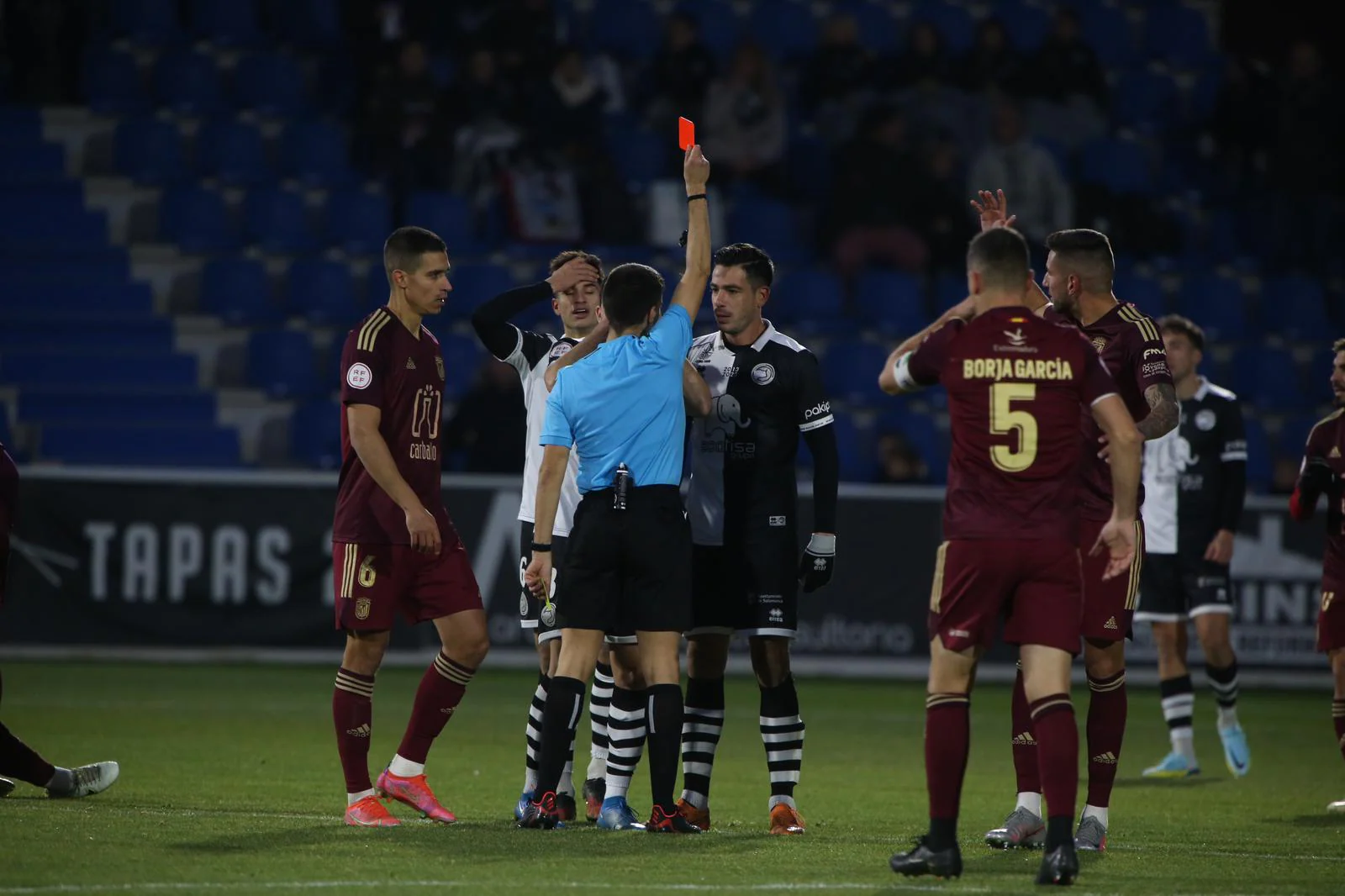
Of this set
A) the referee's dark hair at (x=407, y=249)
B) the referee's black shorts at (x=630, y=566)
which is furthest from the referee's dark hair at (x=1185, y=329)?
the referee's dark hair at (x=407, y=249)

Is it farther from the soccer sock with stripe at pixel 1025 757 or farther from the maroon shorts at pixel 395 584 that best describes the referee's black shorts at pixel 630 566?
the soccer sock with stripe at pixel 1025 757

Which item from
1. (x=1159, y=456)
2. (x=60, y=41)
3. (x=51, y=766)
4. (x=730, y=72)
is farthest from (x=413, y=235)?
(x=60, y=41)

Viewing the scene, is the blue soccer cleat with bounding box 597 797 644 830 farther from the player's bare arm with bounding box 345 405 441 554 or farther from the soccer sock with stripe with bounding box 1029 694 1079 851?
the soccer sock with stripe with bounding box 1029 694 1079 851

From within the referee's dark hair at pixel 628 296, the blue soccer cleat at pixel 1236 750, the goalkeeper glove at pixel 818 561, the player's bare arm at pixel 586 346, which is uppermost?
the referee's dark hair at pixel 628 296

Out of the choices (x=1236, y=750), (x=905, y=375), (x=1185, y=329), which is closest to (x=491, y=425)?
(x=1185, y=329)

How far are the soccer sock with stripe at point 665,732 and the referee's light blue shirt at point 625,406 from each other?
0.87m

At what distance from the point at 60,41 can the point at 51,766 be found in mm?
14183

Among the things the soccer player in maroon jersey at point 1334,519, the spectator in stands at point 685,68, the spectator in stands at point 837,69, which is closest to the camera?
the soccer player in maroon jersey at point 1334,519

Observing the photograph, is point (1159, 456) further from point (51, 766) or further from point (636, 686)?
point (51, 766)

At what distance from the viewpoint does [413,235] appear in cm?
748

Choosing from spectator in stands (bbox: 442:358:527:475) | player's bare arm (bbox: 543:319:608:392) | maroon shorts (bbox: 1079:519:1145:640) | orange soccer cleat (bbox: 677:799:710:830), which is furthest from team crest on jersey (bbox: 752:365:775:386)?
spectator in stands (bbox: 442:358:527:475)

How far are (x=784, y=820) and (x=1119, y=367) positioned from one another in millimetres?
2396

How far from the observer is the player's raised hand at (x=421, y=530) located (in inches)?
279

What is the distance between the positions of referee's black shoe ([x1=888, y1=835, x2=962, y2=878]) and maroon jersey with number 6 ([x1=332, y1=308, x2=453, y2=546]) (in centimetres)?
255
